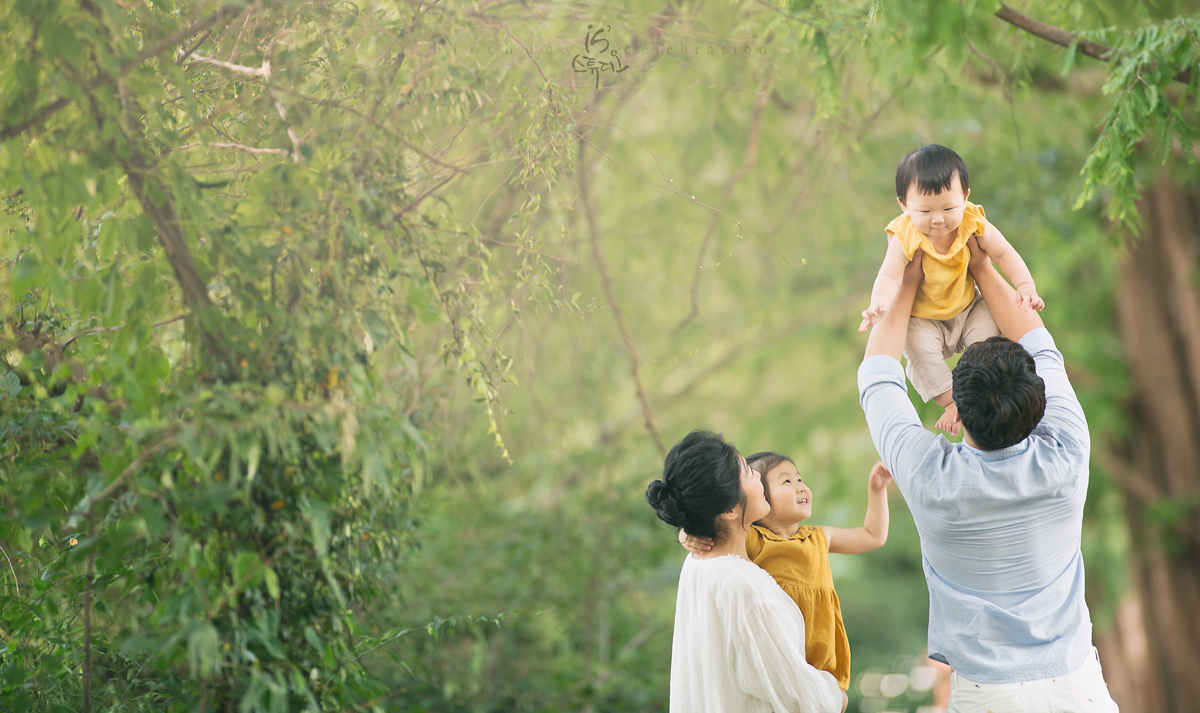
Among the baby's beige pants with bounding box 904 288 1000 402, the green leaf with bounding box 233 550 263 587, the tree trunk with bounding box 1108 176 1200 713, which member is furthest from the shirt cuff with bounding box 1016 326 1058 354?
the tree trunk with bounding box 1108 176 1200 713

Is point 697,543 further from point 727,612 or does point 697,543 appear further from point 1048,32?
point 1048,32

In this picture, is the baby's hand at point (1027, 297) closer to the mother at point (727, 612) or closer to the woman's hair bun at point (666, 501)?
the mother at point (727, 612)

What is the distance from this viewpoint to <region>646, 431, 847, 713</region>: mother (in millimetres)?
1901

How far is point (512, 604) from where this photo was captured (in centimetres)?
470

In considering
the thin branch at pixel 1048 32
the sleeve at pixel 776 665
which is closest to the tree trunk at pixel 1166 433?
the thin branch at pixel 1048 32

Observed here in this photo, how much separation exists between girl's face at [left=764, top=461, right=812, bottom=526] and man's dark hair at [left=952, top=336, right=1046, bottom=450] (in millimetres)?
511

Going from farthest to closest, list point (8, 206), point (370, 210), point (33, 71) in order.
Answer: point (8, 206) → point (370, 210) → point (33, 71)

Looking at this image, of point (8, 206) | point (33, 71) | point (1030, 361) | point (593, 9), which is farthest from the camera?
point (593, 9)

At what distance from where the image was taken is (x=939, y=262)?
2.03 meters

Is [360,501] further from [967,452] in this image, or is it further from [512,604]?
[512,604]

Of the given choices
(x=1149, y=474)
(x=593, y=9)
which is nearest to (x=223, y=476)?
(x=593, y=9)

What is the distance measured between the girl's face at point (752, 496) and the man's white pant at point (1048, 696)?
1.94ft

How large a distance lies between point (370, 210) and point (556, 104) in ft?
2.39

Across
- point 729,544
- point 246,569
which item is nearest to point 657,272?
point 729,544
